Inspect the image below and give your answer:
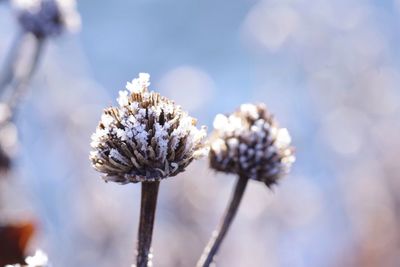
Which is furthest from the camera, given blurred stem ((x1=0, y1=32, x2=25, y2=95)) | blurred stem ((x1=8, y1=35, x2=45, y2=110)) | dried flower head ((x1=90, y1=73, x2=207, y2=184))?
blurred stem ((x1=0, y1=32, x2=25, y2=95))

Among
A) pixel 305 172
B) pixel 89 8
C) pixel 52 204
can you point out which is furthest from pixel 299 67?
pixel 89 8

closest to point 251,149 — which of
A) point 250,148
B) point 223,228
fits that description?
point 250,148

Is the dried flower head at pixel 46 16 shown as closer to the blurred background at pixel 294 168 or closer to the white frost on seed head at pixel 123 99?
the blurred background at pixel 294 168

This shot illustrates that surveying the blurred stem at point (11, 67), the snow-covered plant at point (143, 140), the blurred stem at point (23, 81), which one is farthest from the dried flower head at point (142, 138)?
the blurred stem at point (11, 67)

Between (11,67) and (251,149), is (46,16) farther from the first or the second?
(251,149)

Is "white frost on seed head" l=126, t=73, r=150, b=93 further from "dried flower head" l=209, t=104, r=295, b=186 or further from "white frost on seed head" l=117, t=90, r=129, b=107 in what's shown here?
"dried flower head" l=209, t=104, r=295, b=186

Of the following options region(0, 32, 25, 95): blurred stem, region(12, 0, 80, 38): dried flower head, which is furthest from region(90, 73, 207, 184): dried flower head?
region(12, 0, 80, 38): dried flower head

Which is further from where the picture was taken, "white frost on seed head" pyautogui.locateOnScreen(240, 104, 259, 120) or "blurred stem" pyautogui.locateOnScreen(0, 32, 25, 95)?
"blurred stem" pyautogui.locateOnScreen(0, 32, 25, 95)
